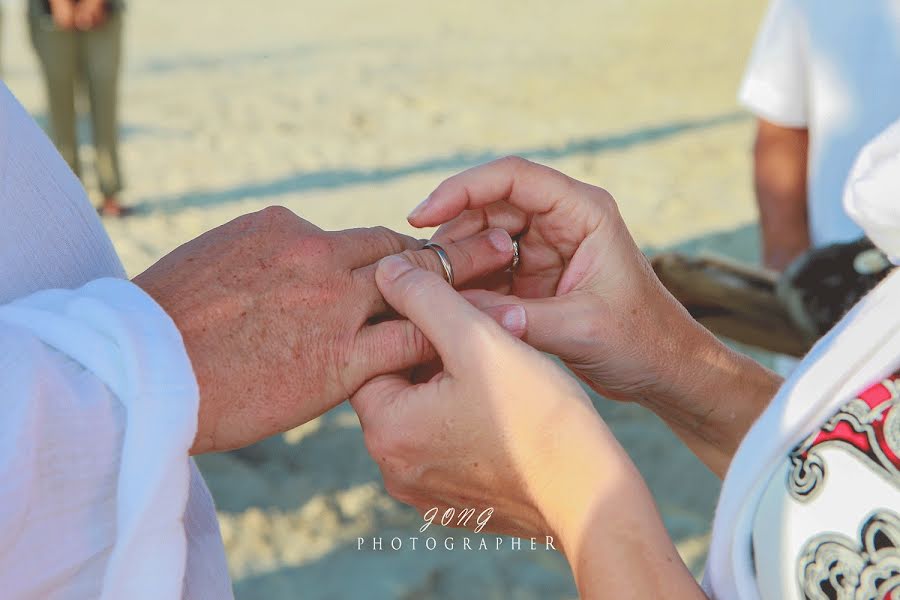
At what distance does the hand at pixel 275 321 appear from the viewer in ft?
4.11

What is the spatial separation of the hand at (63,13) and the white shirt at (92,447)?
14.8ft

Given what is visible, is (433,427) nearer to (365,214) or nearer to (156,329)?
(156,329)

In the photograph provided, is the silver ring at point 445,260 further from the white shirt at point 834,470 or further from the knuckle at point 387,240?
the white shirt at point 834,470

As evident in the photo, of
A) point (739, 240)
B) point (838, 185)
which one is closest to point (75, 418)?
point (838, 185)

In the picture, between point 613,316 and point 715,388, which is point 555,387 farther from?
point 715,388

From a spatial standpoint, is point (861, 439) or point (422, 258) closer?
point (861, 439)

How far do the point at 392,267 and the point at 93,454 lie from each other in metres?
0.60

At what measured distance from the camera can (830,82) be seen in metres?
2.30

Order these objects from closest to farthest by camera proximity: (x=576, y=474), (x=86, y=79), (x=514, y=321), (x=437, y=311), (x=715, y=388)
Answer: (x=576, y=474), (x=437, y=311), (x=514, y=321), (x=715, y=388), (x=86, y=79)

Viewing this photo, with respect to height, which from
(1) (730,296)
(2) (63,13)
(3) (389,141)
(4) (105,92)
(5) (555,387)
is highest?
(5) (555,387)

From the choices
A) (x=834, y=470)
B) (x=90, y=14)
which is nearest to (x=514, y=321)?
(x=834, y=470)

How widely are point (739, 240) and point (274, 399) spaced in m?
4.32

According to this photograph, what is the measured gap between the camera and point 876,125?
2227 millimetres

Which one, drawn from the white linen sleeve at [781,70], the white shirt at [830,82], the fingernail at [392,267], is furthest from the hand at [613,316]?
the white linen sleeve at [781,70]
